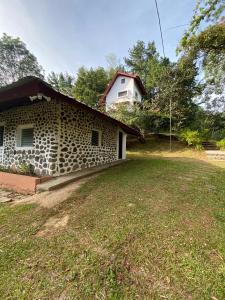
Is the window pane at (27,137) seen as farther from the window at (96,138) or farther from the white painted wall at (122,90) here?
the white painted wall at (122,90)

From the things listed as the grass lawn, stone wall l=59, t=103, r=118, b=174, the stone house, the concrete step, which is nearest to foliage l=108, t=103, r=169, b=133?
stone wall l=59, t=103, r=118, b=174

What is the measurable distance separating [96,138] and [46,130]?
2.68 metres

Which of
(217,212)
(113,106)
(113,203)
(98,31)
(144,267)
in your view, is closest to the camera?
(144,267)

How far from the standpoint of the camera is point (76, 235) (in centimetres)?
269

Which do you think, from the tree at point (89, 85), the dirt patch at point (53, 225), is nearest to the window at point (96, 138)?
the dirt patch at point (53, 225)

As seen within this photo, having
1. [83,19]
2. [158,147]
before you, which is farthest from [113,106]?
[83,19]

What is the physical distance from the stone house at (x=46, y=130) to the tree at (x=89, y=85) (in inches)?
506

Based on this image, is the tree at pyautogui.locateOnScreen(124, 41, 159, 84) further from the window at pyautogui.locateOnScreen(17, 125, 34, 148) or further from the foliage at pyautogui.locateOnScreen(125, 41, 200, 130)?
the window at pyautogui.locateOnScreen(17, 125, 34, 148)

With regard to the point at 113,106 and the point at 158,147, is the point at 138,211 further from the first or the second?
the point at 113,106

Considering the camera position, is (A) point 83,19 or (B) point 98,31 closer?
(A) point 83,19

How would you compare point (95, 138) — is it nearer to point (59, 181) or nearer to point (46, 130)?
point (46, 130)

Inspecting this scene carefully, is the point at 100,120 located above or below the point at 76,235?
above

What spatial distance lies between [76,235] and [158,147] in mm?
12479

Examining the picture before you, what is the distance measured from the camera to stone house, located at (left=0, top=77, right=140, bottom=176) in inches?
208
